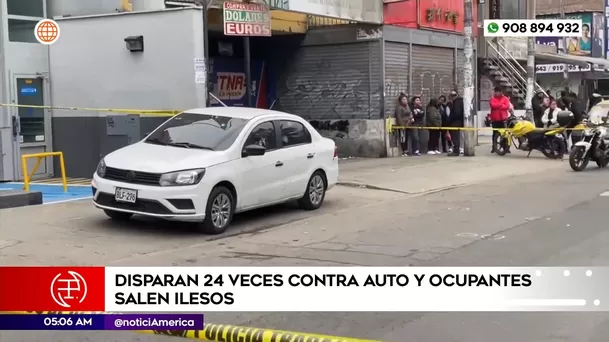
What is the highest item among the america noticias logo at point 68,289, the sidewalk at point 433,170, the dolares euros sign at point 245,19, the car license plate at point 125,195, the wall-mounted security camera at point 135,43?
the dolares euros sign at point 245,19

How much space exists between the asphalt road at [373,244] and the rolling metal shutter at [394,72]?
25.3ft

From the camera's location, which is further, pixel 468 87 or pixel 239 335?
pixel 468 87

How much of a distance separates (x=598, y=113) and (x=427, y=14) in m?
6.42

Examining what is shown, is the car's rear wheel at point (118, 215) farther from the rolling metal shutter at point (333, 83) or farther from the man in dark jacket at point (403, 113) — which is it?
the man in dark jacket at point (403, 113)

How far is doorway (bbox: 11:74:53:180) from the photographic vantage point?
15.7 m

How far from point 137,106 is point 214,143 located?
208 inches

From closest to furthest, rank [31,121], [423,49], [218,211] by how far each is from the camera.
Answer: [218,211] < [31,121] < [423,49]

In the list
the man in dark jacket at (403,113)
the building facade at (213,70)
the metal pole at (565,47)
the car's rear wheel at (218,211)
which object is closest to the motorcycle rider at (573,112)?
the building facade at (213,70)

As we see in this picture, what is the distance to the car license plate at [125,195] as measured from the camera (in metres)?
9.78

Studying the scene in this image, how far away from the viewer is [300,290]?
565 centimetres

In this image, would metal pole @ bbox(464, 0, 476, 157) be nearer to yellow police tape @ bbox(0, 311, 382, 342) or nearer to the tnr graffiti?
the tnr graffiti

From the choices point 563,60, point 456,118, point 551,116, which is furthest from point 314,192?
point 563,60

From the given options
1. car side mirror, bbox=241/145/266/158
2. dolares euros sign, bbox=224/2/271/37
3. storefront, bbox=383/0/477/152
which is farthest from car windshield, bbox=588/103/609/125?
car side mirror, bbox=241/145/266/158

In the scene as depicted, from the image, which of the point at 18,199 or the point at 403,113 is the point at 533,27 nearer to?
the point at 403,113
